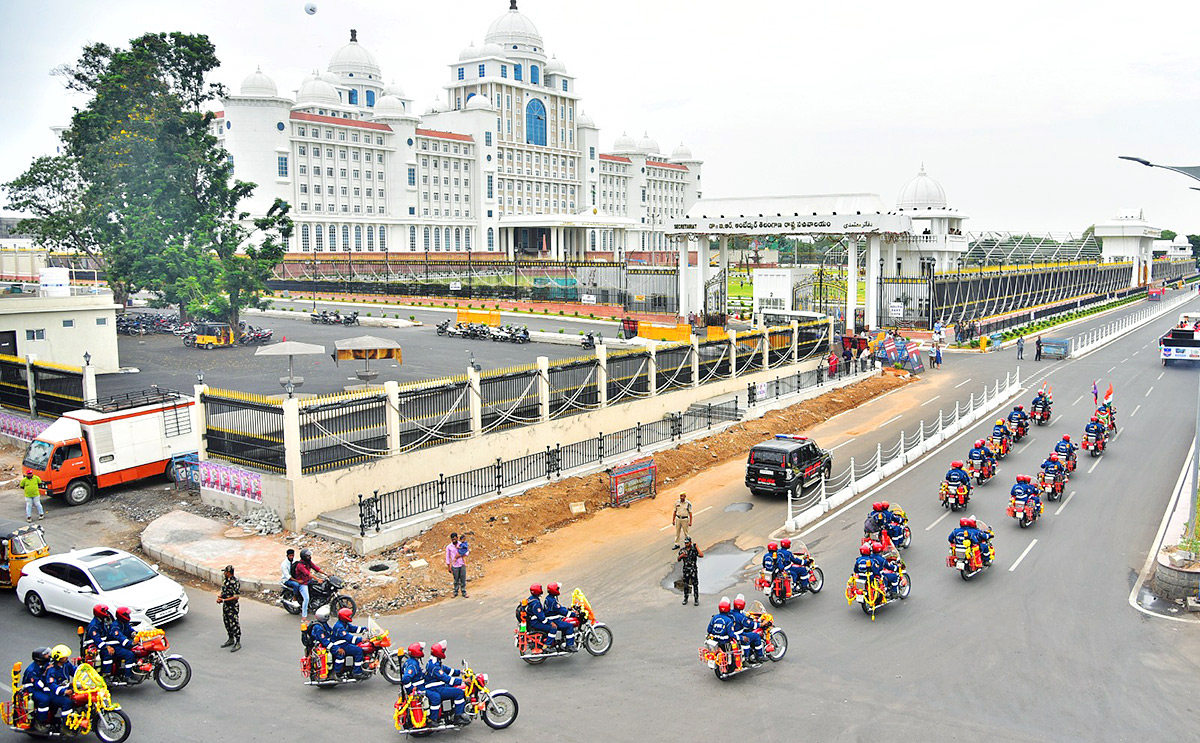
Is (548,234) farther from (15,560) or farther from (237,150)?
(15,560)

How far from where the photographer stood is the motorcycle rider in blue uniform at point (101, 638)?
1304 centimetres

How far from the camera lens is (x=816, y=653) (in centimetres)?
1450

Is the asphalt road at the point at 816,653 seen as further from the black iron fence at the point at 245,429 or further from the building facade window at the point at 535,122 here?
the building facade window at the point at 535,122

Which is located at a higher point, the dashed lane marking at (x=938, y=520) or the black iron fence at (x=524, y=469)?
the black iron fence at (x=524, y=469)

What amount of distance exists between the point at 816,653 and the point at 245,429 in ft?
49.2

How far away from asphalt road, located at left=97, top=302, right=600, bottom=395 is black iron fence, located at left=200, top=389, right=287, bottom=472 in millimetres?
9472

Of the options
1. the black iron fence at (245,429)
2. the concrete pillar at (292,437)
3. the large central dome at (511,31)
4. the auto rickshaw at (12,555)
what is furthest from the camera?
the large central dome at (511,31)

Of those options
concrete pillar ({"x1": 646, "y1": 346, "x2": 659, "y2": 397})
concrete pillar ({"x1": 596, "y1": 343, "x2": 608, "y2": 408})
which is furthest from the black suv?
concrete pillar ({"x1": 646, "y1": 346, "x2": 659, "y2": 397})

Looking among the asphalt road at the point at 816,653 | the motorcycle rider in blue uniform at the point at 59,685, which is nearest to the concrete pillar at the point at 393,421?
the asphalt road at the point at 816,653

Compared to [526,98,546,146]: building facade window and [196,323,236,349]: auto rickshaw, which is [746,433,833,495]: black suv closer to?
[196,323,236,349]: auto rickshaw

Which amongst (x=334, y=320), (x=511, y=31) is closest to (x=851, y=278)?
(x=334, y=320)

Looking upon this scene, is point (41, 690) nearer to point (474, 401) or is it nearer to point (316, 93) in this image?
point (474, 401)

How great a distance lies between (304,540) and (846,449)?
1792cm

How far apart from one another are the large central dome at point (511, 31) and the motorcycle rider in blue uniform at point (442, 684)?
128966 mm
